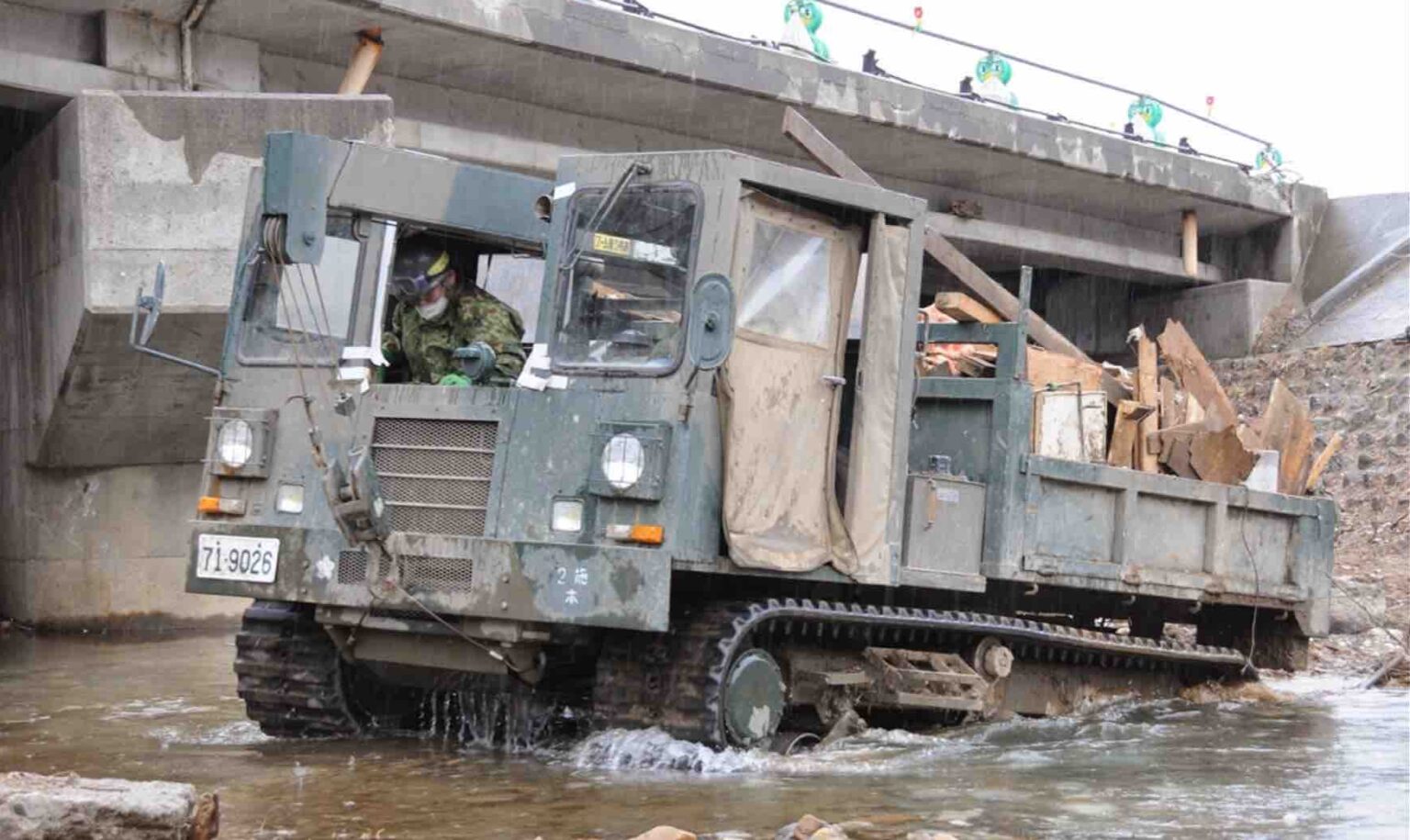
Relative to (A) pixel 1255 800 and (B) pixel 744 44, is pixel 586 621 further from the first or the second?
(B) pixel 744 44

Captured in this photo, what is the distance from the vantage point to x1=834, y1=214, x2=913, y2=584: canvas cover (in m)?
8.72

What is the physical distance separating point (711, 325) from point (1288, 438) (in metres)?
6.05

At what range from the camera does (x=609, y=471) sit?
792 centimetres

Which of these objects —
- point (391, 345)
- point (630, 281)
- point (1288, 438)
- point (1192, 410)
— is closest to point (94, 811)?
point (630, 281)

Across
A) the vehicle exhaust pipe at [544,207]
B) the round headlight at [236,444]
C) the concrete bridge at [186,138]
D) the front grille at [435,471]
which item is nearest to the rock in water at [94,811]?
the front grille at [435,471]

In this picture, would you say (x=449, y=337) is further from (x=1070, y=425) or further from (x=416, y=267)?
(x=1070, y=425)

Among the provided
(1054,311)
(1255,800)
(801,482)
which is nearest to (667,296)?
(801,482)

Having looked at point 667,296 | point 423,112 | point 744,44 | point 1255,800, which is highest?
point 744,44

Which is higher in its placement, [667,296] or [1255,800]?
[667,296]

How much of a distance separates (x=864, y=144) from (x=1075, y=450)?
943cm

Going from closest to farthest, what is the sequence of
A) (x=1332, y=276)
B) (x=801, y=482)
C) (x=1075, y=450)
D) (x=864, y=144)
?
(x=801, y=482) → (x=1075, y=450) → (x=864, y=144) → (x=1332, y=276)

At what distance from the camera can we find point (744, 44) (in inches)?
689

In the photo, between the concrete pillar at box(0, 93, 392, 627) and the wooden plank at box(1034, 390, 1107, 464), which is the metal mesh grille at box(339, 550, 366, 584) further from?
the concrete pillar at box(0, 93, 392, 627)

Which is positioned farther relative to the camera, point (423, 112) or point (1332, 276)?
point (1332, 276)
